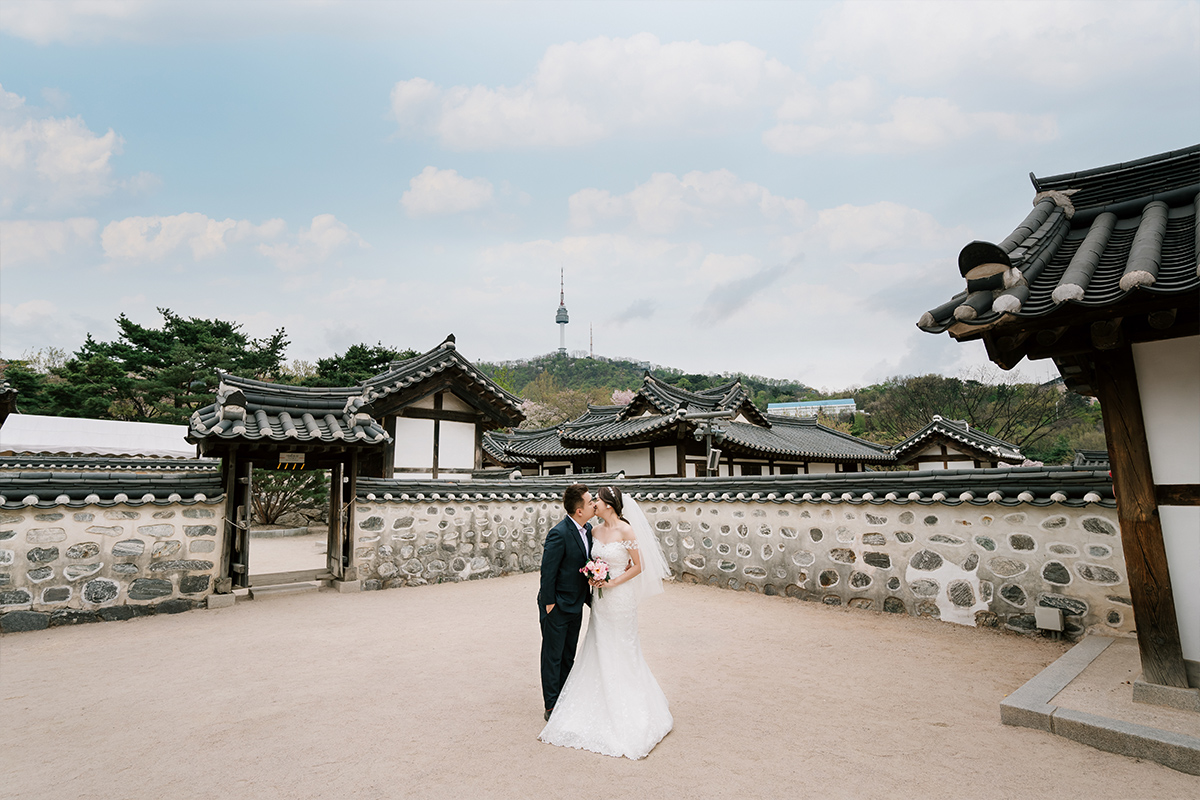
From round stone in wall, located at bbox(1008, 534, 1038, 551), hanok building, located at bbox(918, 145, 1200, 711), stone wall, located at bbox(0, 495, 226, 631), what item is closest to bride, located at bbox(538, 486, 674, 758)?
hanok building, located at bbox(918, 145, 1200, 711)

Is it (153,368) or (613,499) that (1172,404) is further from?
(153,368)

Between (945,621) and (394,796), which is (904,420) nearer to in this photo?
(945,621)

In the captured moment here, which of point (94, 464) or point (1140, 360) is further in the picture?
point (94, 464)

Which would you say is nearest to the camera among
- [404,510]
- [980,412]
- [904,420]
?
[404,510]

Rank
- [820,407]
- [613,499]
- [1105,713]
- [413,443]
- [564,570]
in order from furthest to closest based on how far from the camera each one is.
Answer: [820,407] → [413,443] → [613,499] → [564,570] → [1105,713]

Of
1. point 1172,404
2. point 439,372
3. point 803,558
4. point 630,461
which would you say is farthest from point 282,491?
point 1172,404

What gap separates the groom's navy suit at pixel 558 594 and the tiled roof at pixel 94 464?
37.6ft

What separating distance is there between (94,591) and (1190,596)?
10979 mm

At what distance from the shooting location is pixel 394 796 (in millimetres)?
2994

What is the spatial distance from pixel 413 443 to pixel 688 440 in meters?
7.37

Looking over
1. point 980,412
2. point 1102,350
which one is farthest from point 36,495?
point 980,412

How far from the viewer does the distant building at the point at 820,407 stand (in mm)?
55594

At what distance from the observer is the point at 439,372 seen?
12.8 metres

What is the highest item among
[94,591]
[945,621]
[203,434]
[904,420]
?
[904,420]
